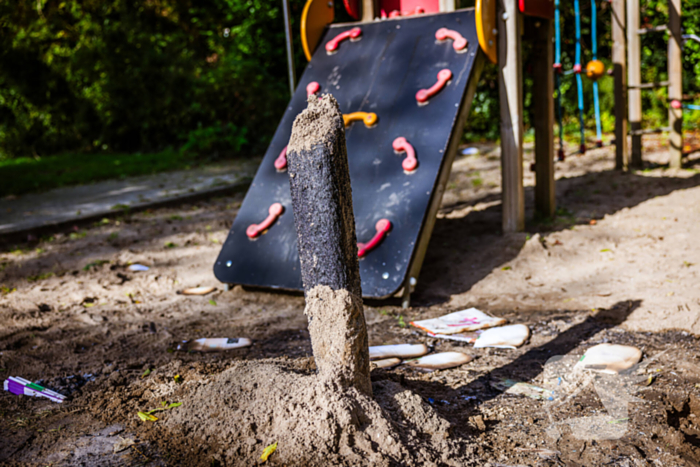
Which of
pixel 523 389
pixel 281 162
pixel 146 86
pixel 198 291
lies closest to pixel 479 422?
pixel 523 389

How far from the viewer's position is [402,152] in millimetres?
3898

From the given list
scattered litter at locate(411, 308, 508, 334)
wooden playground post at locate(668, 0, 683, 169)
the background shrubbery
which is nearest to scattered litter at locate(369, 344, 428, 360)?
scattered litter at locate(411, 308, 508, 334)

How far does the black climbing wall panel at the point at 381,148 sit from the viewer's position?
357cm

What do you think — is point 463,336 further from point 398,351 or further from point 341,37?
point 341,37

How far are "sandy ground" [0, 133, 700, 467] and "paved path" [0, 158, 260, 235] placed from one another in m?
0.44

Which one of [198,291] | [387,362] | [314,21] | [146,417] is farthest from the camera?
[314,21]

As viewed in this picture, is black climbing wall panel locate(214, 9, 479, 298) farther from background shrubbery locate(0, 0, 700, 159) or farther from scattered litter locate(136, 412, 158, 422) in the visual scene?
background shrubbery locate(0, 0, 700, 159)

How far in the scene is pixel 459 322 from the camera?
3.21 metres

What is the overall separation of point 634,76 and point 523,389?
5556mm

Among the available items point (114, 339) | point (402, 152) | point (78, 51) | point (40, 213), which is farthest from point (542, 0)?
point (78, 51)

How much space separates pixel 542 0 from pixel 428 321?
2933 millimetres

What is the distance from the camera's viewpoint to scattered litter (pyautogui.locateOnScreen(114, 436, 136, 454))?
6.64ft

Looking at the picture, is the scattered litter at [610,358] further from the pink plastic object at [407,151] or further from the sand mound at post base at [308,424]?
the pink plastic object at [407,151]

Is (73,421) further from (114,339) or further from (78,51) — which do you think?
(78,51)
